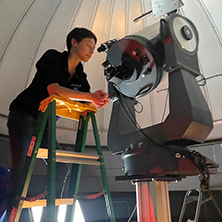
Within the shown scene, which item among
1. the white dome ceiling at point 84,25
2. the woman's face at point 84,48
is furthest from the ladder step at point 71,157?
the white dome ceiling at point 84,25

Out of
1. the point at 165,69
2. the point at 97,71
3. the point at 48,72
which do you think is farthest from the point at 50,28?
the point at 165,69

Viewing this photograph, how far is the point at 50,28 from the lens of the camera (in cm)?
279

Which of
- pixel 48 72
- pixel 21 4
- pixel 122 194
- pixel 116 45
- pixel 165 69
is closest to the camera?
pixel 165 69

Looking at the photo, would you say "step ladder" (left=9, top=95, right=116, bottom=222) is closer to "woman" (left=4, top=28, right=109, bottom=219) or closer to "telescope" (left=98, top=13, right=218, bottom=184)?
"woman" (left=4, top=28, right=109, bottom=219)

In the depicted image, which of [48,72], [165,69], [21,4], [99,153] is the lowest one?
[99,153]

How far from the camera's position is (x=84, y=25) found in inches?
116

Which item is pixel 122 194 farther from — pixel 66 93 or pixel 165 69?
pixel 165 69

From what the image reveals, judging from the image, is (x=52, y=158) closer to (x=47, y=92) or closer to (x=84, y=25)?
(x=47, y=92)

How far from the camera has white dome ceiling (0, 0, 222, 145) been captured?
101 inches

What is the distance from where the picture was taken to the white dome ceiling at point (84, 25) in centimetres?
257

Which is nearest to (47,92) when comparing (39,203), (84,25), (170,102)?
(39,203)

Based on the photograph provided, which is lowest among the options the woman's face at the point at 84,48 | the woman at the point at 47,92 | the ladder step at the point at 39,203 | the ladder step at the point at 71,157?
the ladder step at the point at 39,203

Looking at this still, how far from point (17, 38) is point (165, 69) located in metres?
2.20

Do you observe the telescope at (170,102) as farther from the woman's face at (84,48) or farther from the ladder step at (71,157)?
the woman's face at (84,48)
